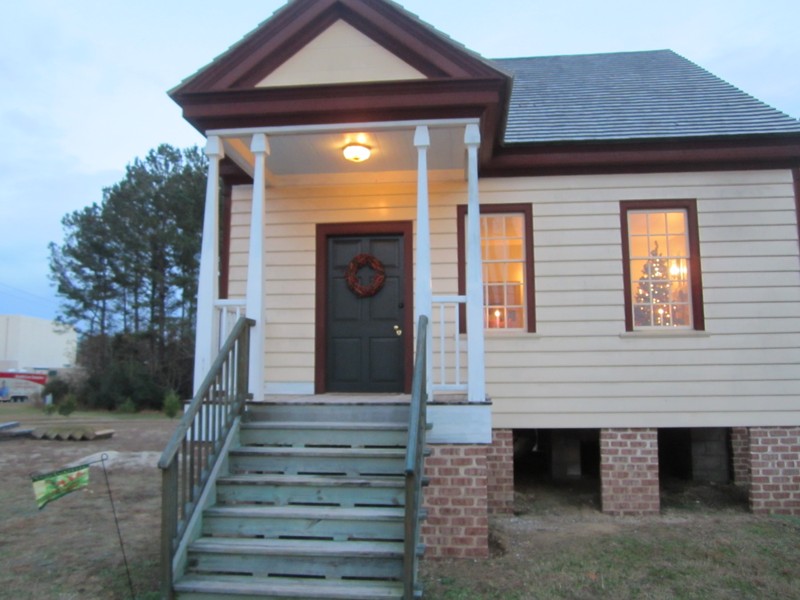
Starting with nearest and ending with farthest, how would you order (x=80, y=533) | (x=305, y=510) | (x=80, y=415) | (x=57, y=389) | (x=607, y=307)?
1. (x=305, y=510)
2. (x=80, y=533)
3. (x=607, y=307)
4. (x=80, y=415)
5. (x=57, y=389)

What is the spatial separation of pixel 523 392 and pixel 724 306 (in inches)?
98.7

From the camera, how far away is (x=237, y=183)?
7406 mm

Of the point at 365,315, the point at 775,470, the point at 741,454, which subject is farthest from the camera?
the point at 365,315

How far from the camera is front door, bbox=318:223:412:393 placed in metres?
6.85

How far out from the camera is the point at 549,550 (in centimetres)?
525

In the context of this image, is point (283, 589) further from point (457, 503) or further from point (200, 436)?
point (457, 503)

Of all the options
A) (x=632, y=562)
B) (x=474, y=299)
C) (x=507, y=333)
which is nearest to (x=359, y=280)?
(x=507, y=333)

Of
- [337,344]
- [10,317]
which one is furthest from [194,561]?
[10,317]

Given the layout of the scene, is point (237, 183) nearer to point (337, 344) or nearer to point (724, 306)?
point (337, 344)

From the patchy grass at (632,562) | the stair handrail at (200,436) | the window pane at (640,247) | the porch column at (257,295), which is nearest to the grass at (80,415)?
the porch column at (257,295)

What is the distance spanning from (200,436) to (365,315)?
3029 mm

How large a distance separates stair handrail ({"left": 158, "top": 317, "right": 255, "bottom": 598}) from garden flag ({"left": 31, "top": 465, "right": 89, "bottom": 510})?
0.69 metres

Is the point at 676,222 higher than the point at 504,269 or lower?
higher

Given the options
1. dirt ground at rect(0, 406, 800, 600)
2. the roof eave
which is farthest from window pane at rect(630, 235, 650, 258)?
dirt ground at rect(0, 406, 800, 600)
